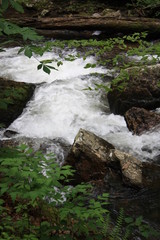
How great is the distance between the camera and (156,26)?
34.8 feet

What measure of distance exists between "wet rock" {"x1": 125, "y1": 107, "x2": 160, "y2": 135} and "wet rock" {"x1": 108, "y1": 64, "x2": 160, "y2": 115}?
0.43 meters

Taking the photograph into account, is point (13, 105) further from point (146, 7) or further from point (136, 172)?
point (146, 7)

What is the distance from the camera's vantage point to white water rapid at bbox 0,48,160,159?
5855mm

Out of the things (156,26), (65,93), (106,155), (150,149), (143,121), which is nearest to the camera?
(106,155)

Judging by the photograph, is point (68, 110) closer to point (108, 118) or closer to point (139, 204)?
point (108, 118)

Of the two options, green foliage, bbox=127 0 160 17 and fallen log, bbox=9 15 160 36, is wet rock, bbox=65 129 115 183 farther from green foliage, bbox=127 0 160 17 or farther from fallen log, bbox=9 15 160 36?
green foliage, bbox=127 0 160 17

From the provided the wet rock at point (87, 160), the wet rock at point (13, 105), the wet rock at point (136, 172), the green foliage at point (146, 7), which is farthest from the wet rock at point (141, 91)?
the green foliage at point (146, 7)

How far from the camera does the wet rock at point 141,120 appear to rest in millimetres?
6005

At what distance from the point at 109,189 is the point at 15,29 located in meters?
3.12

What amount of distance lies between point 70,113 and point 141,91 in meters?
1.78

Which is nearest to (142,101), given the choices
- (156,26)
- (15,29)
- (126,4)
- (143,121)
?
(143,121)

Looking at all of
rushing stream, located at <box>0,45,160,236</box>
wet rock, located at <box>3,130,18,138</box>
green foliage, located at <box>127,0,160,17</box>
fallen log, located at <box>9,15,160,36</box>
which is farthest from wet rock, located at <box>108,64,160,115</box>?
green foliage, located at <box>127,0,160,17</box>

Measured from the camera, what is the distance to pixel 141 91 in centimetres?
650

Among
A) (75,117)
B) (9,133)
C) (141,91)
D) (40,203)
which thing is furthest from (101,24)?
(40,203)
